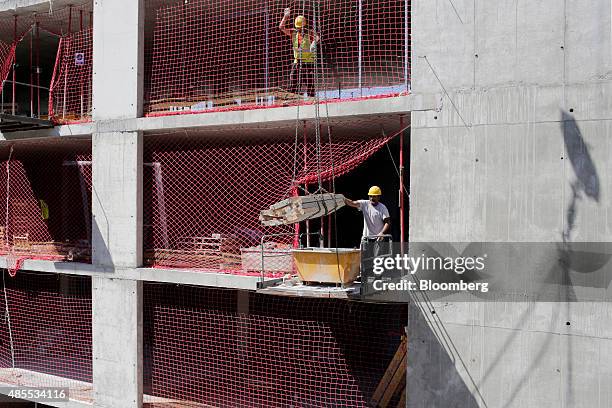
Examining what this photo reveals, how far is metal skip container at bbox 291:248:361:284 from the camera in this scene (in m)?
6.75

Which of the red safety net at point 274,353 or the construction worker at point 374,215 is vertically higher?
the construction worker at point 374,215

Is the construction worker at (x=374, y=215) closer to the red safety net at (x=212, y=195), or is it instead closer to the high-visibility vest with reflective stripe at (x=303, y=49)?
the red safety net at (x=212, y=195)

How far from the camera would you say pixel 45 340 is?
1173 centimetres

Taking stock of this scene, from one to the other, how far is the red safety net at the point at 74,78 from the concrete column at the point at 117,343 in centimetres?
310

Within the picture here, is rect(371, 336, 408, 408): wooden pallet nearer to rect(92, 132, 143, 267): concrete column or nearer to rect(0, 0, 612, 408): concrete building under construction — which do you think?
rect(0, 0, 612, 408): concrete building under construction

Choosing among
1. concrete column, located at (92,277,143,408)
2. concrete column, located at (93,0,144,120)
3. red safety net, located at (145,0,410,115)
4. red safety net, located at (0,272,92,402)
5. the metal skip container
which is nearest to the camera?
the metal skip container

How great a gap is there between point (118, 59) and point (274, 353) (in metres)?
5.40

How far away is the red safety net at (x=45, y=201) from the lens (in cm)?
1092

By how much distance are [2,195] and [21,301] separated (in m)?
2.21

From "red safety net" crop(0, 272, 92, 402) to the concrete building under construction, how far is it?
2.0 inches

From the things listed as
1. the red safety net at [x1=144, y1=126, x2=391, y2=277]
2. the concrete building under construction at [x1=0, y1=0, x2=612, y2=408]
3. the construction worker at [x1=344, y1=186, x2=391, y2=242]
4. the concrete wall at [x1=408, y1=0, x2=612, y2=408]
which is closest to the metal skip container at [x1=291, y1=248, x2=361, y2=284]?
the concrete building under construction at [x1=0, y1=0, x2=612, y2=408]

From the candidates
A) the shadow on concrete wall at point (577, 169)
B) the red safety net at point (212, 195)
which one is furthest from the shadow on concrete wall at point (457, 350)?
the red safety net at point (212, 195)

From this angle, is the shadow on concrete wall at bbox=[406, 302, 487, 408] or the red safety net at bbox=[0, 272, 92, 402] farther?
the red safety net at bbox=[0, 272, 92, 402]

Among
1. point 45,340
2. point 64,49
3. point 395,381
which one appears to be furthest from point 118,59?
point 395,381
